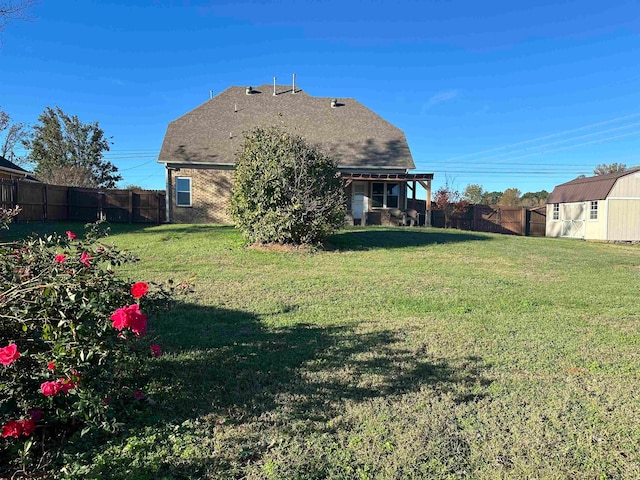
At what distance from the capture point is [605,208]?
22188 mm

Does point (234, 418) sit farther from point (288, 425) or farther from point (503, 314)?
point (503, 314)

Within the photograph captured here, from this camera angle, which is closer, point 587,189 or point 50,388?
point 50,388

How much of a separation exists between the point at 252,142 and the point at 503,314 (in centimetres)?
870

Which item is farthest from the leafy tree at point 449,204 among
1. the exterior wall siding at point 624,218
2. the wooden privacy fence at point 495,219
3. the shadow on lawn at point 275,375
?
the shadow on lawn at point 275,375

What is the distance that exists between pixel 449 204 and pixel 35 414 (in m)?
25.3

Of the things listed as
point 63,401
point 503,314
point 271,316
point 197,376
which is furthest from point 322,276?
point 63,401

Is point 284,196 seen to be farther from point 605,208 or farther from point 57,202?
point 605,208

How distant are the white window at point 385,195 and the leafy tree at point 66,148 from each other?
88.6 ft

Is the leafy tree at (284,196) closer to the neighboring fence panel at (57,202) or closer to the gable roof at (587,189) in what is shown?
the neighboring fence panel at (57,202)

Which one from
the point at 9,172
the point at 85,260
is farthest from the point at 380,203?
the point at 85,260

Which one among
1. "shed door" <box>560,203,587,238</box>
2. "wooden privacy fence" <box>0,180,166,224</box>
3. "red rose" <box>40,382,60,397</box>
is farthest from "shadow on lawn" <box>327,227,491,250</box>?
"shed door" <box>560,203,587,238</box>

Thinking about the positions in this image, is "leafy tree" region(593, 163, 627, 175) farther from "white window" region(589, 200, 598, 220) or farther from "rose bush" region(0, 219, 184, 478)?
"rose bush" region(0, 219, 184, 478)

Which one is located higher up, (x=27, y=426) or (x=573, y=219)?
(x=573, y=219)

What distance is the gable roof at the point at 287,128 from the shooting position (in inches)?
832
